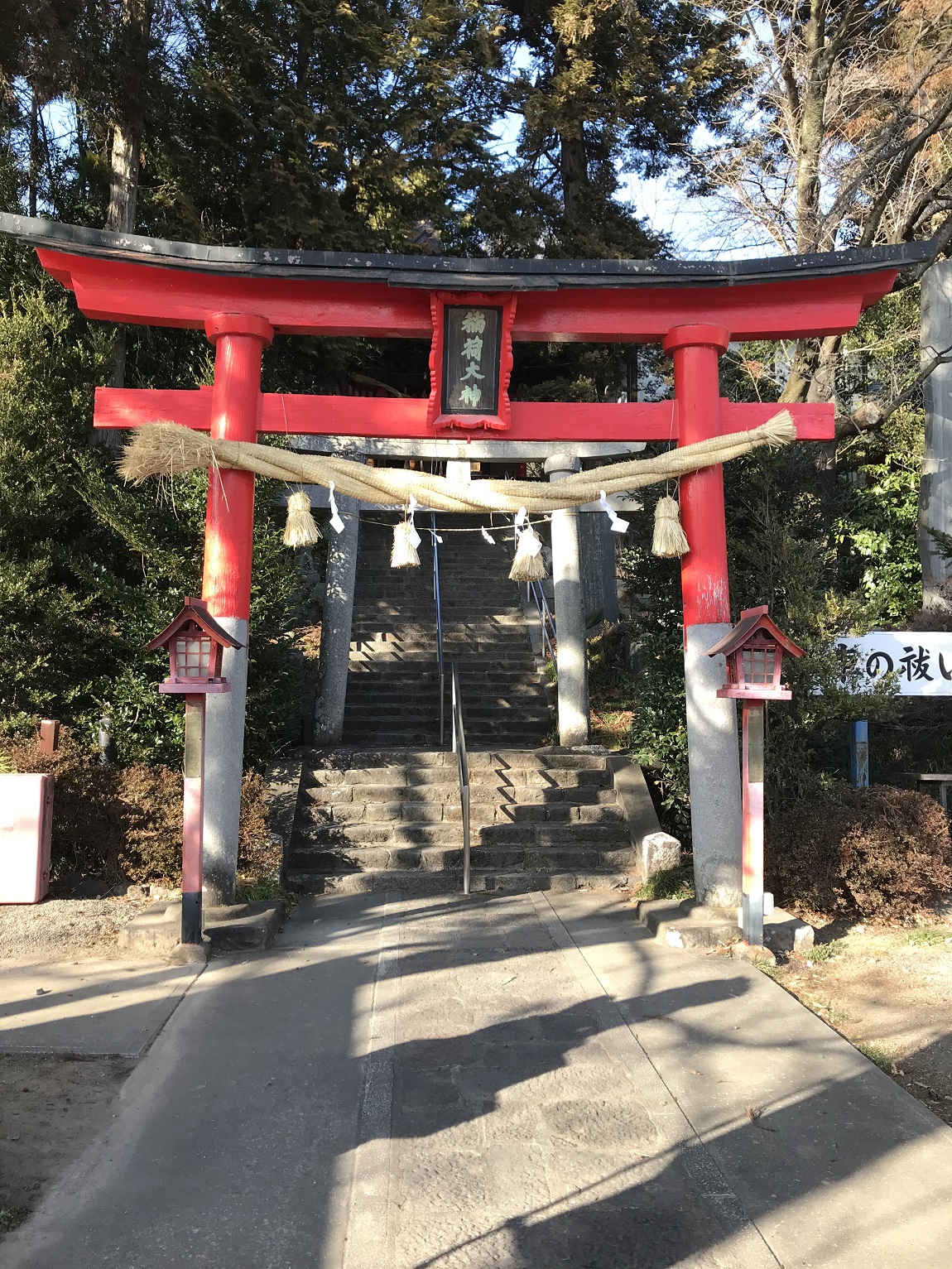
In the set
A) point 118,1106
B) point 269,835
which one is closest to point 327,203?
point 269,835

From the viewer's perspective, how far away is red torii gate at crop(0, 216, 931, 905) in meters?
6.75

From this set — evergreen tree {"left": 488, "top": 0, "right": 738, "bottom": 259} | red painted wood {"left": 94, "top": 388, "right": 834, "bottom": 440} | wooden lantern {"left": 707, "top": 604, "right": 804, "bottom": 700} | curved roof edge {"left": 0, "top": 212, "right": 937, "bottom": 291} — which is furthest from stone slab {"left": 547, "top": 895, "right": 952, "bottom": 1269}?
evergreen tree {"left": 488, "top": 0, "right": 738, "bottom": 259}

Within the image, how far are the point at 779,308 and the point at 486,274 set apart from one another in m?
2.29

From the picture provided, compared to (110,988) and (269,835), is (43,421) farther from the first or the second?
(110,988)

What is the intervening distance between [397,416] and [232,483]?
132 centimetres

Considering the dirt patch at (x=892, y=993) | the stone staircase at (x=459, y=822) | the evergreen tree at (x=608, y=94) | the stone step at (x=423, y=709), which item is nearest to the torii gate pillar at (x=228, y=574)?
the stone staircase at (x=459, y=822)

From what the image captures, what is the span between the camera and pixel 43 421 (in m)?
8.73

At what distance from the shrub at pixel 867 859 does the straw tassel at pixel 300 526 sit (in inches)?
165

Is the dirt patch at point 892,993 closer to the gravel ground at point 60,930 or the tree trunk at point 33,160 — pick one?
the gravel ground at point 60,930

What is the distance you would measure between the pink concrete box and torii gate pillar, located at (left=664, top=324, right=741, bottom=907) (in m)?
4.81

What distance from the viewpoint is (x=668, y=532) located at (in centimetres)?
675

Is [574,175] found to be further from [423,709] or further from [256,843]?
[256,843]

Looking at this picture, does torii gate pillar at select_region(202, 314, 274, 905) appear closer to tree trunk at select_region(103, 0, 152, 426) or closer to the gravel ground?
the gravel ground

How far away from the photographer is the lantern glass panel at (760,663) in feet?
20.8
